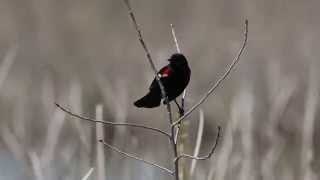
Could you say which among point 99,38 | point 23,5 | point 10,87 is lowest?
point 10,87

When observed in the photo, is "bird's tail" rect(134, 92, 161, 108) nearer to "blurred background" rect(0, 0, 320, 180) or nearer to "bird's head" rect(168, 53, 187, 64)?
"bird's head" rect(168, 53, 187, 64)

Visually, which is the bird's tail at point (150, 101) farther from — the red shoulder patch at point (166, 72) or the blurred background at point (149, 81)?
the blurred background at point (149, 81)

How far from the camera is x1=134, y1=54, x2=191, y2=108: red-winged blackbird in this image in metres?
1.48

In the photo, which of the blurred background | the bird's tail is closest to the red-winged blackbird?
the bird's tail

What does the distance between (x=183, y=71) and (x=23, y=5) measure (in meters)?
4.91

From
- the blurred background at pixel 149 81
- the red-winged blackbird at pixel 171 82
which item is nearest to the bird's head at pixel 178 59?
the red-winged blackbird at pixel 171 82

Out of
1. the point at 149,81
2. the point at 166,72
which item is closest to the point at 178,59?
Answer: the point at 166,72

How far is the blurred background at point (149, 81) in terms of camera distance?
296 cm

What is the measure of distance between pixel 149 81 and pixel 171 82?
2.13 metres

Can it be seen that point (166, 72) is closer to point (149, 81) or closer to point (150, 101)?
point (150, 101)

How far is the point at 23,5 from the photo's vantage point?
629cm

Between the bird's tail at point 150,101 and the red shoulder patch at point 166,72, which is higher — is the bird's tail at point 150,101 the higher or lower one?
the lower one

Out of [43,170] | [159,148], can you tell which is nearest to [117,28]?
[159,148]

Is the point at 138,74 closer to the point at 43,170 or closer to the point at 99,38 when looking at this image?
the point at 99,38
